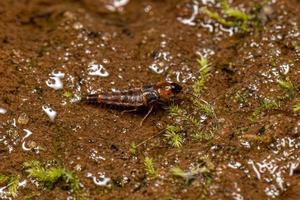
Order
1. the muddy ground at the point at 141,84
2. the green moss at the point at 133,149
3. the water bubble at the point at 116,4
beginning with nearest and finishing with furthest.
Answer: the muddy ground at the point at 141,84 < the green moss at the point at 133,149 < the water bubble at the point at 116,4

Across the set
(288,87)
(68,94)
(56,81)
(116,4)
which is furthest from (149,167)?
(116,4)

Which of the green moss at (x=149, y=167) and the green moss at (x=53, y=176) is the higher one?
the green moss at (x=149, y=167)

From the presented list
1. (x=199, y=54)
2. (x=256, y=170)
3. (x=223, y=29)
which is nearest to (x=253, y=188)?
(x=256, y=170)

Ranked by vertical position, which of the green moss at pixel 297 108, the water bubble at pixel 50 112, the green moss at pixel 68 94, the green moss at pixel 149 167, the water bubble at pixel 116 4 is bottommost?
the water bubble at pixel 50 112

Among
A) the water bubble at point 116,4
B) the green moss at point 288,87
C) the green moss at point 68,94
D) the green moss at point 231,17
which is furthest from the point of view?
the water bubble at point 116,4

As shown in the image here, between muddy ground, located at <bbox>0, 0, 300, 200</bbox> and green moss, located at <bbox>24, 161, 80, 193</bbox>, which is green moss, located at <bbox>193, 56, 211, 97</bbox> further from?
green moss, located at <bbox>24, 161, 80, 193</bbox>

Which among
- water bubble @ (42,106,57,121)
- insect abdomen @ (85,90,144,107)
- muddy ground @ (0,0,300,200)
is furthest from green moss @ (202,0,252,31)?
water bubble @ (42,106,57,121)

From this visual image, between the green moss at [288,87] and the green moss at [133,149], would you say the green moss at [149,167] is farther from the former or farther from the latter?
the green moss at [288,87]

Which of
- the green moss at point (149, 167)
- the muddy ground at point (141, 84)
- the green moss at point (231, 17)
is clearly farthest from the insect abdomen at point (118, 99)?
the green moss at point (231, 17)
